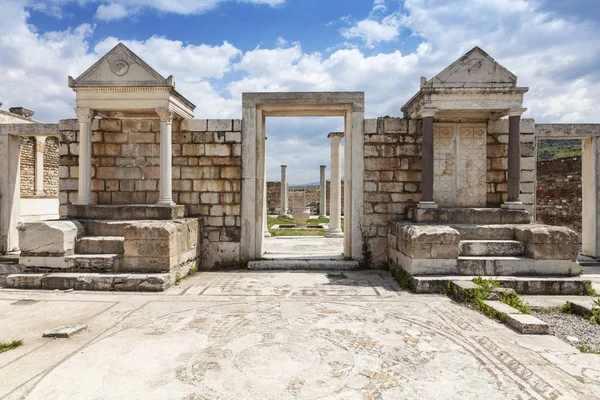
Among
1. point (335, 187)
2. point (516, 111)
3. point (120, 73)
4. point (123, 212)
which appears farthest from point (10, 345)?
point (335, 187)

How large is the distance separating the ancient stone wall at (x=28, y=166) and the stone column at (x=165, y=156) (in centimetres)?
1213

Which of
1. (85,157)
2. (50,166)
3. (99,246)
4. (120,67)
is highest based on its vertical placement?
(120,67)

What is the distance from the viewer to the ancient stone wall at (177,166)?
8562 millimetres

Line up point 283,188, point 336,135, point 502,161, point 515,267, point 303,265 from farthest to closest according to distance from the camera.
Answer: point 283,188
point 336,135
point 502,161
point 303,265
point 515,267

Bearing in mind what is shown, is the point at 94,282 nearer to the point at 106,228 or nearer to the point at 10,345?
the point at 106,228

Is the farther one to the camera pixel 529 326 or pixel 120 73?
pixel 120 73

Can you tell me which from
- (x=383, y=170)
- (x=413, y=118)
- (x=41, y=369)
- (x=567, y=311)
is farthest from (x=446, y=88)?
(x=41, y=369)

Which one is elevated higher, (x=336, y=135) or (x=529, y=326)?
(x=336, y=135)

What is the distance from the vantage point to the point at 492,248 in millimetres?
6777

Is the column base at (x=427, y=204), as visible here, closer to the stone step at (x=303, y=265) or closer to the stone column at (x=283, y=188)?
the stone step at (x=303, y=265)

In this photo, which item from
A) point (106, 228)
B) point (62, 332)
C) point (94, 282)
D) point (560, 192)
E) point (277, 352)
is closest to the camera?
point (277, 352)

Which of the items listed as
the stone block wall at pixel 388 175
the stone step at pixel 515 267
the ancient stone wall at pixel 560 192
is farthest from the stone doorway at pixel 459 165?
the ancient stone wall at pixel 560 192

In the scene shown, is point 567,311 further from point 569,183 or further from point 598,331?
point 569,183

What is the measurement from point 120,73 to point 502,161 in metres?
8.45
